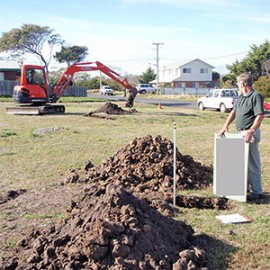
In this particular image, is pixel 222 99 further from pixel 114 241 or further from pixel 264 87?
pixel 114 241

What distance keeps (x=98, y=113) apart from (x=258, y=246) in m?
19.1

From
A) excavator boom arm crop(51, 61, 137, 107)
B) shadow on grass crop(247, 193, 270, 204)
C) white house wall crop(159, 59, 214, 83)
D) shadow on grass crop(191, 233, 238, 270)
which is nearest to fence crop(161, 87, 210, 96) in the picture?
white house wall crop(159, 59, 214, 83)

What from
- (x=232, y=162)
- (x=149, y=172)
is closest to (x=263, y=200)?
(x=232, y=162)

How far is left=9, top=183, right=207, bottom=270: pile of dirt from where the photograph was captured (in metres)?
4.12

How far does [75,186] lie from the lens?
7.96m

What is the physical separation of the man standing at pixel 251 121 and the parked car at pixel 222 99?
2065 cm

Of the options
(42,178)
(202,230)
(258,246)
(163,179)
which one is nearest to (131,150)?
(163,179)

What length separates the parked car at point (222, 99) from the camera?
27416mm

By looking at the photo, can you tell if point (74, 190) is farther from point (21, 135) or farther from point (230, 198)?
point (21, 135)

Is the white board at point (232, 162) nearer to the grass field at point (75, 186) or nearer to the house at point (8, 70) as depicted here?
the grass field at point (75, 186)

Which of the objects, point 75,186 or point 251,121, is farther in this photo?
point 75,186

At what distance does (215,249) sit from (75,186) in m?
3.62

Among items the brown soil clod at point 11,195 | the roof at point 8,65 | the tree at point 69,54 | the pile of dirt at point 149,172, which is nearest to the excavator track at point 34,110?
the pile of dirt at point 149,172

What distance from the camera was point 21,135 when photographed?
606 inches
